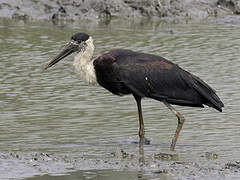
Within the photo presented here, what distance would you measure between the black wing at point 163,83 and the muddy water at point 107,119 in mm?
423

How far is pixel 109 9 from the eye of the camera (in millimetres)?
15328

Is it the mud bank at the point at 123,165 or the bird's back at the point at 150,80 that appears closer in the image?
the mud bank at the point at 123,165

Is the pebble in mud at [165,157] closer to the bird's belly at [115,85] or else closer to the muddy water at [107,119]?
the muddy water at [107,119]

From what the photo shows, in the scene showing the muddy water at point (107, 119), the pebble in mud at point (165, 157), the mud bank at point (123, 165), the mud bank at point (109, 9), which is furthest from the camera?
the mud bank at point (109, 9)

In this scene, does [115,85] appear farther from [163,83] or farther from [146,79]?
[163,83]

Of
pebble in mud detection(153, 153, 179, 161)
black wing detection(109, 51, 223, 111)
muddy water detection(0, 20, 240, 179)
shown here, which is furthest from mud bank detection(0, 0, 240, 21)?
pebble in mud detection(153, 153, 179, 161)

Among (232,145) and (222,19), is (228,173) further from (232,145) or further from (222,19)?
(222,19)

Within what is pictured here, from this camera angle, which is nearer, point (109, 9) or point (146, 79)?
point (146, 79)

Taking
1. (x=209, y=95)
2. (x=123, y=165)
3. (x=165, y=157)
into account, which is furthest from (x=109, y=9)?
(x=123, y=165)

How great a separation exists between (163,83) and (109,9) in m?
8.21

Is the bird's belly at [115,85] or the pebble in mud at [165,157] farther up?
the bird's belly at [115,85]

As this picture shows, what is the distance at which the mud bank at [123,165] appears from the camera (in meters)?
5.95

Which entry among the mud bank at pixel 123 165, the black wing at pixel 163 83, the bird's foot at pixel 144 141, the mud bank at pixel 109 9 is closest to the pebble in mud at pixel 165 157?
the mud bank at pixel 123 165

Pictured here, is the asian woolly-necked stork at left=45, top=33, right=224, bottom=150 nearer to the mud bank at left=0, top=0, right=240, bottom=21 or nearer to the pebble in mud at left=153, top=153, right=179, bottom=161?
the pebble in mud at left=153, top=153, right=179, bottom=161
